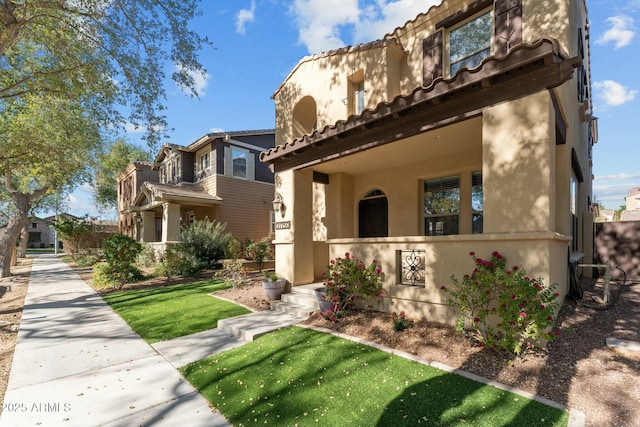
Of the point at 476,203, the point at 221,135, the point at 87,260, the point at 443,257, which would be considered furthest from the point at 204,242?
the point at 443,257

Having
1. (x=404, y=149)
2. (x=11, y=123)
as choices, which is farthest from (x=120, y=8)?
(x=404, y=149)

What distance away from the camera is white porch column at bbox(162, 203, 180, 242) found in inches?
582

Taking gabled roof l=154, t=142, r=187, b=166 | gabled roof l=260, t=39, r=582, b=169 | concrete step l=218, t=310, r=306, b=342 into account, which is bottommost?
concrete step l=218, t=310, r=306, b=342

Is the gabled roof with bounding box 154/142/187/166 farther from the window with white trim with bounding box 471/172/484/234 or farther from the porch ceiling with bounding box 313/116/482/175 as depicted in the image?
the window with white trim with bounding box 471/172/484/234

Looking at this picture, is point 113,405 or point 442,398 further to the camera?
point 113,405

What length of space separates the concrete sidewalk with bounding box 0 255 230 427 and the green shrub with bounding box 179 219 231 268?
6508 mm

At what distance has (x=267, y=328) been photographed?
543cm

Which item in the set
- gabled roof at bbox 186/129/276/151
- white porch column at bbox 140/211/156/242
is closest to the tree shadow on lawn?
gabled roof at bbox 186/129/276/151

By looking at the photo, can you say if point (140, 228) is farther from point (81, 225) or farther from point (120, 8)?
point (120, 8)

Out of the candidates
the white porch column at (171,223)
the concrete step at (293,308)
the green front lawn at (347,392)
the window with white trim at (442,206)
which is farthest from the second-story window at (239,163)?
the green front lawn at (347,392)

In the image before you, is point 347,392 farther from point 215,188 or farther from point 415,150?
point 215,188

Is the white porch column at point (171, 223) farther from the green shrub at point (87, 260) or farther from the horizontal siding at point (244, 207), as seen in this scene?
the green shrub at point (87, 260)

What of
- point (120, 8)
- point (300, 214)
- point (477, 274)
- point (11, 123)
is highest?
point (120, 8)

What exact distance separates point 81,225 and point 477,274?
81.8ft
